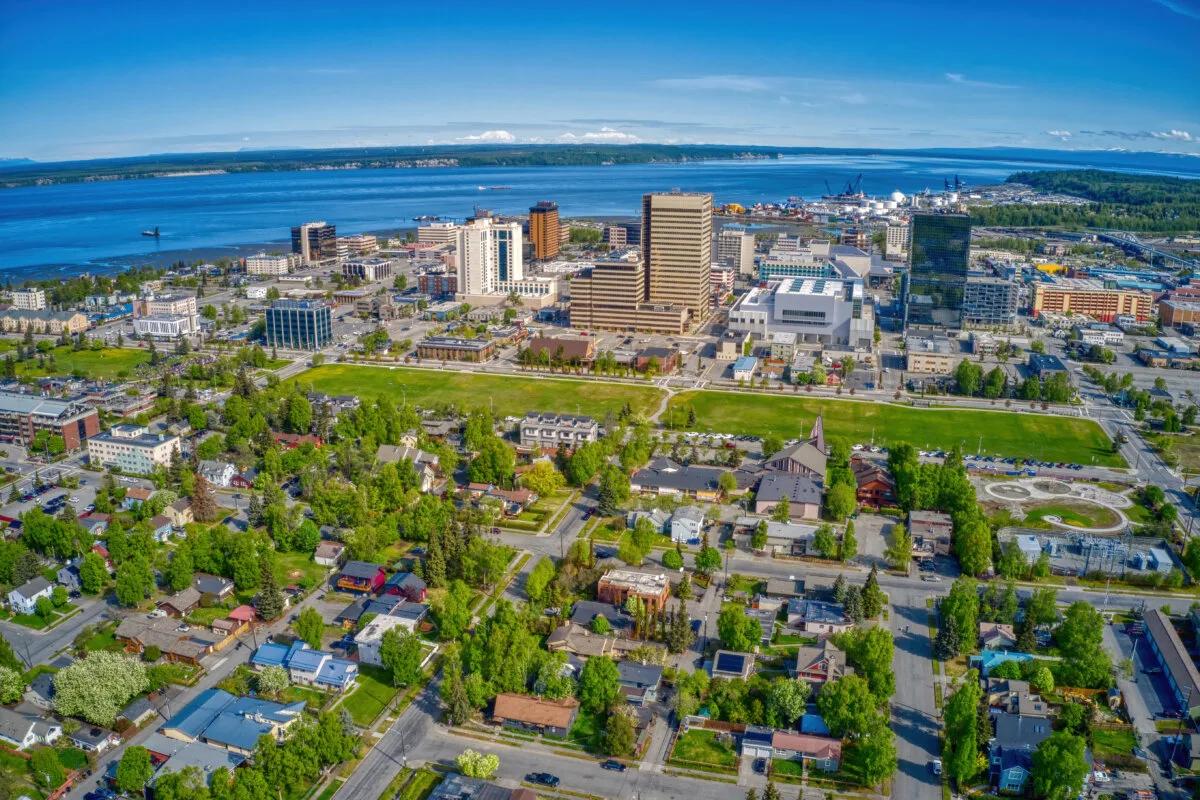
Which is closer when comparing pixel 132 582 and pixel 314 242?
pixel 132 582

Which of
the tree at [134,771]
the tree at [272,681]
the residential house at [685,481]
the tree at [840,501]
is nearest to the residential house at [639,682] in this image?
the tree at [272,681]

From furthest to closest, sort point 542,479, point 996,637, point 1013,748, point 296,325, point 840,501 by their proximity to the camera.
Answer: point 296,325 < point 542,479 < point 840,501 < point 996,637 < point 1013,748

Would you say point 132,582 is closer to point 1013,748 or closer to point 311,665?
point 311,665

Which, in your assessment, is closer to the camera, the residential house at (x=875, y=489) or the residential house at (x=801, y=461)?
Result: the residential house at (x=875, y=489)

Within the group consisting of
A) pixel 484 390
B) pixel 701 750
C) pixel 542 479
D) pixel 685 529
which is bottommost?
pixel 701 750

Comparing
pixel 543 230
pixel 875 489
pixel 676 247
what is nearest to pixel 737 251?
pixel 543 230

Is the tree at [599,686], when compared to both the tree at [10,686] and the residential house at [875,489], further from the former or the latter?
the residential house at [875,489]

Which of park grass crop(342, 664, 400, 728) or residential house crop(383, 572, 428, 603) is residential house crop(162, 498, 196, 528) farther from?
park grass crop(342, 664, 400, 728)

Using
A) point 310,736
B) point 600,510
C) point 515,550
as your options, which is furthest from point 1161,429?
point 310,736
